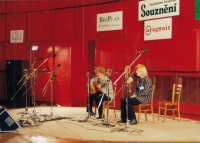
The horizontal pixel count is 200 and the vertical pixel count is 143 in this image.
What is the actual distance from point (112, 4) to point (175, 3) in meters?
2.25

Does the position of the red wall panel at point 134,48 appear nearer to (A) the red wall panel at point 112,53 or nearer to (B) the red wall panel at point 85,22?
(A) the red wall panel at point 112,53

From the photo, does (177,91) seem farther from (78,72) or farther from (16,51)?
(16,51)

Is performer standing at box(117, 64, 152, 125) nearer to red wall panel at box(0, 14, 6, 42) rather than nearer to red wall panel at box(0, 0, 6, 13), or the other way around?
red wall panel at box(0, 14, 6, 42)

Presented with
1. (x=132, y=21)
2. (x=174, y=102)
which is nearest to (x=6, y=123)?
(x=174, y=102)

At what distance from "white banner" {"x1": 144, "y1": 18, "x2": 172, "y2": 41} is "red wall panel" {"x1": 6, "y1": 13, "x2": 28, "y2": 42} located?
4769mm

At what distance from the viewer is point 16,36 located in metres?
11.5

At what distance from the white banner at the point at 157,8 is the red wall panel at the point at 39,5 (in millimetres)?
3653

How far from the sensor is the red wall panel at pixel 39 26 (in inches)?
435

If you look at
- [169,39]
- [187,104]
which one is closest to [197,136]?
[187,104]

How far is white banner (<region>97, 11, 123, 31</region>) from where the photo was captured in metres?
9.47

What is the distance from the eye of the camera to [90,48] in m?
10.7

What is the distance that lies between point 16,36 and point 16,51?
548 mm

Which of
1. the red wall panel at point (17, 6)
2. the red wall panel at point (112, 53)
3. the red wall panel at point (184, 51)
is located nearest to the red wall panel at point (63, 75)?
the red wall panel at point (112, 53)

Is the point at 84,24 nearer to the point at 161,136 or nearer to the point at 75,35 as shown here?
the point at 75,35
